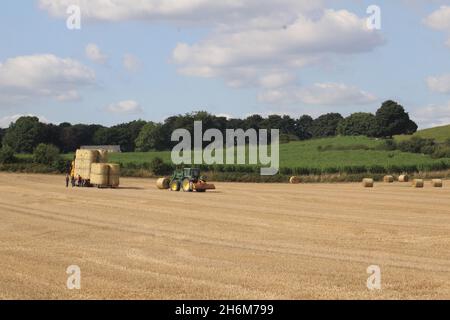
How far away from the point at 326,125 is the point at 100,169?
14253cm

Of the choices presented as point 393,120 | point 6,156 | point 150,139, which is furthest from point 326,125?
point 6,156

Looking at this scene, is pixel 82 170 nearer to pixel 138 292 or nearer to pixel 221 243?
pixel 221 243

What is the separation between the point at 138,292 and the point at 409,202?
78.3 ft

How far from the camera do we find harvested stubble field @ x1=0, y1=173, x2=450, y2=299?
11.5 metres

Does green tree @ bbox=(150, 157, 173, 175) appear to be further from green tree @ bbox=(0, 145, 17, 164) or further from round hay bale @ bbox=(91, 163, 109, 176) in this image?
round hay bale @ bbox=(91, 163, 109, 176)

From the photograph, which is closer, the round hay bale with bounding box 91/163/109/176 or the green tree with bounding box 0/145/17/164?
the round hay bale with bounding box 91/163/109/176

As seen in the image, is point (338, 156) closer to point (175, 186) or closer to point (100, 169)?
point (175, 186)

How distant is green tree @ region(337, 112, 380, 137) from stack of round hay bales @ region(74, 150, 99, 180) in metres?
96.9

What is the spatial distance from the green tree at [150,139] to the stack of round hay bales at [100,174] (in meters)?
97.4

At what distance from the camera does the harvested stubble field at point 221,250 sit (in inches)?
453

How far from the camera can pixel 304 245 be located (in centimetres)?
1728

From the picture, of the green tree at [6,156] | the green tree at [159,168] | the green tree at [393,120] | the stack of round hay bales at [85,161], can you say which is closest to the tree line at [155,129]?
the green tree at [393,120]

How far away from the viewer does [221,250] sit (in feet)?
53.2

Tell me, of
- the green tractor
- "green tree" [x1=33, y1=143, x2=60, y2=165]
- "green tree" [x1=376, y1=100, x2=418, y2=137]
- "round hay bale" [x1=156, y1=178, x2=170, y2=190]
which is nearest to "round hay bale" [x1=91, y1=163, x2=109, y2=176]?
"round hay bale" [x1=156, y1=178, x2=170, y2=190]
